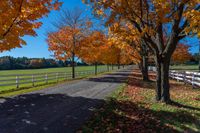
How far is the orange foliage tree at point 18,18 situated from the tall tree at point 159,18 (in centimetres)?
327

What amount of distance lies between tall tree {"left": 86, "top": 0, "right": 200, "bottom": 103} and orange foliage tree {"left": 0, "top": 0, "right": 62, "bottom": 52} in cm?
327

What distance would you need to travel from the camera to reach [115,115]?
10000 millimetres

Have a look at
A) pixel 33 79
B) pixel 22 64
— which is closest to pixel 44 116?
pixel 33 79

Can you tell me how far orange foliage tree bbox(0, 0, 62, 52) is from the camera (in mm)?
12688

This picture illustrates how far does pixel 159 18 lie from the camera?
1116cm

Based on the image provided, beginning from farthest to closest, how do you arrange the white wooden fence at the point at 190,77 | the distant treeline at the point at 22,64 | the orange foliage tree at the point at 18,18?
the distant treeline at the point at 22,64 → the white wooden fence at the point at 190,77 → the orange foliage tree at the point at 18,18

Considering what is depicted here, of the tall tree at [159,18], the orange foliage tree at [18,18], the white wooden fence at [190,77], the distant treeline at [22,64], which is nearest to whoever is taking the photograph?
the tall tree at [159,18]

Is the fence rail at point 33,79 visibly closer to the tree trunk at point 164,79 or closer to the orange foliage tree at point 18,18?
the orange foliage tree at point 18,18

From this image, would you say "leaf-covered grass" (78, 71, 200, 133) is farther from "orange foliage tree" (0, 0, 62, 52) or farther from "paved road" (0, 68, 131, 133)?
"orange foliage tree" (0, 0, 62, 52)

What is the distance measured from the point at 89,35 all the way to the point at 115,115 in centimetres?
2581

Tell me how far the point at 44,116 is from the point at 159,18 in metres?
5.93

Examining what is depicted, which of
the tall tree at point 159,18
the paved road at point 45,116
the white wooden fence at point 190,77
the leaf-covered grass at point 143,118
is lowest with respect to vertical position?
the leaf-covered grass at point 143,118

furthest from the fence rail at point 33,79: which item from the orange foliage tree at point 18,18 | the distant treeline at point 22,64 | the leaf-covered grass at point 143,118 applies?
the distant treeline at point 22,64

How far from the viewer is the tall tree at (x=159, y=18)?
1078 cm
